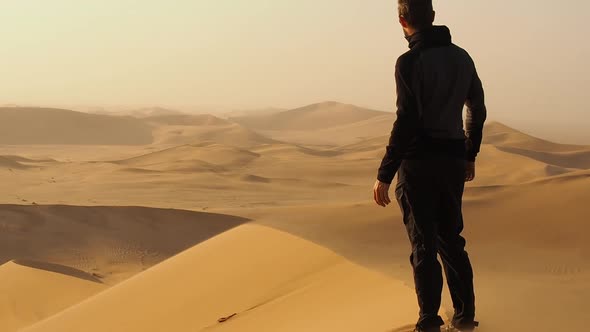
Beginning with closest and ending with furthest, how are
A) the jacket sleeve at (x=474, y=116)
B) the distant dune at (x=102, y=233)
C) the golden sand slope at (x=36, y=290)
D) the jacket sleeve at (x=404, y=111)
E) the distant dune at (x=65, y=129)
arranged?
1. the jacket sleeve at (x=404, y=111)
2. the jacket sleeve at (x=474, y=116)
3. the golden sand slope at (x=36, y=290)
4. the distant dune at (x=102, y=233)
5. the distant dune at (x=65, y=129)

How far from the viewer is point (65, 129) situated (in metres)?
58.8

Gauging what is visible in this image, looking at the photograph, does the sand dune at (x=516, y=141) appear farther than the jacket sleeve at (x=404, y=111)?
Yes

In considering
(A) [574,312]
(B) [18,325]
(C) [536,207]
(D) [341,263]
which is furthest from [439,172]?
(B) [18,325]

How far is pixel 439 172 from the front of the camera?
2.84m

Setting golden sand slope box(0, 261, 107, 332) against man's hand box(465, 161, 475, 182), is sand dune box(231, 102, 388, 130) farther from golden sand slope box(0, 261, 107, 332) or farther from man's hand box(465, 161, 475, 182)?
man's hand box(465, 161, 475, 182)

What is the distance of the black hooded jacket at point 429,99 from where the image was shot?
2775 mm

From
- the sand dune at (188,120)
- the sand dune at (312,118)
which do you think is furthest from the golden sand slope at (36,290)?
the sand dune at (312,118)

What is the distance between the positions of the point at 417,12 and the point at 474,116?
24.5 inches

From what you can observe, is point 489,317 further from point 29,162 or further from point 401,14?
point 29,162

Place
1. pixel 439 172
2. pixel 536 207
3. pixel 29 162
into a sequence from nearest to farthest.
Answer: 1. pixel 439 172
2. pixel 536 207
3. pixel 29 162

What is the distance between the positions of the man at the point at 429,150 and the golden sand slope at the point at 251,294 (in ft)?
1.35

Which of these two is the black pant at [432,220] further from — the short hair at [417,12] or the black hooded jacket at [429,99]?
the short hair at [417,12]

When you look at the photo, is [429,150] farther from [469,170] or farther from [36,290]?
[36,290]

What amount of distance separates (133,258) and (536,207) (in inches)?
274
